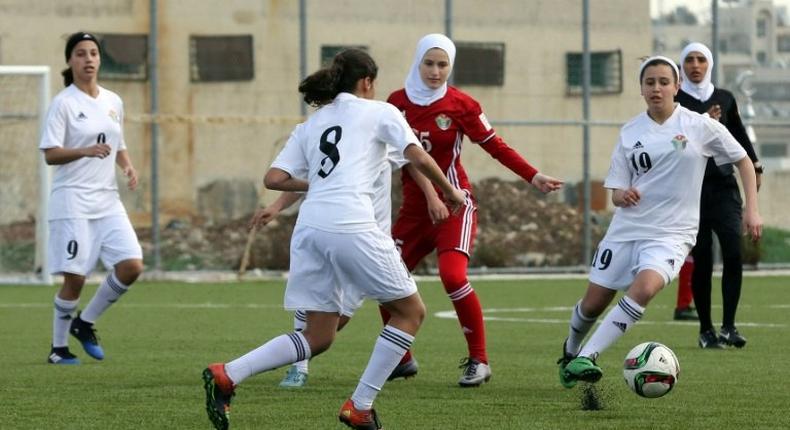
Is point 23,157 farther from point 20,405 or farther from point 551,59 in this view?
point 20,405

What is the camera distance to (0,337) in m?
12.0

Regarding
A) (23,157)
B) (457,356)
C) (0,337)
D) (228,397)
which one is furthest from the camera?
(23,157)

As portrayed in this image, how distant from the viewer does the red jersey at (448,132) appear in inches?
362

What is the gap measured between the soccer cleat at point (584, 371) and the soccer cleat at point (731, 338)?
3.61 meters

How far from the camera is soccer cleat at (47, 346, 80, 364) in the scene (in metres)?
10.1

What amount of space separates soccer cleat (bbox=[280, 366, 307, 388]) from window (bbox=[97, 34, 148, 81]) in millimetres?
11765

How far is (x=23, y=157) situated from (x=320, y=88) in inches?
493

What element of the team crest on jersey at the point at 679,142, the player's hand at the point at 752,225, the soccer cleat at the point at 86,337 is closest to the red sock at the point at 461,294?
the team crest on jersey at the point at 679,142

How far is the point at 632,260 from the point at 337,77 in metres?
2.21

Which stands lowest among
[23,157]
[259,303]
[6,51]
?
[259,303]

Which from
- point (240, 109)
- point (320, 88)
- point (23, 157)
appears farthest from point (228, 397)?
point (240, 109)

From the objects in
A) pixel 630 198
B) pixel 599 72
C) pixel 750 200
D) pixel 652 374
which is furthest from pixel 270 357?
pixel 599 72

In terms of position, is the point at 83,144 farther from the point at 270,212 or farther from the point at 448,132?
the point at 270,212

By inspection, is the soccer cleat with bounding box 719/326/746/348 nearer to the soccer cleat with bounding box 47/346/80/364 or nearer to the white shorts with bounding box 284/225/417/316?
the soccer cleat with bounding box 47/346/80/364
